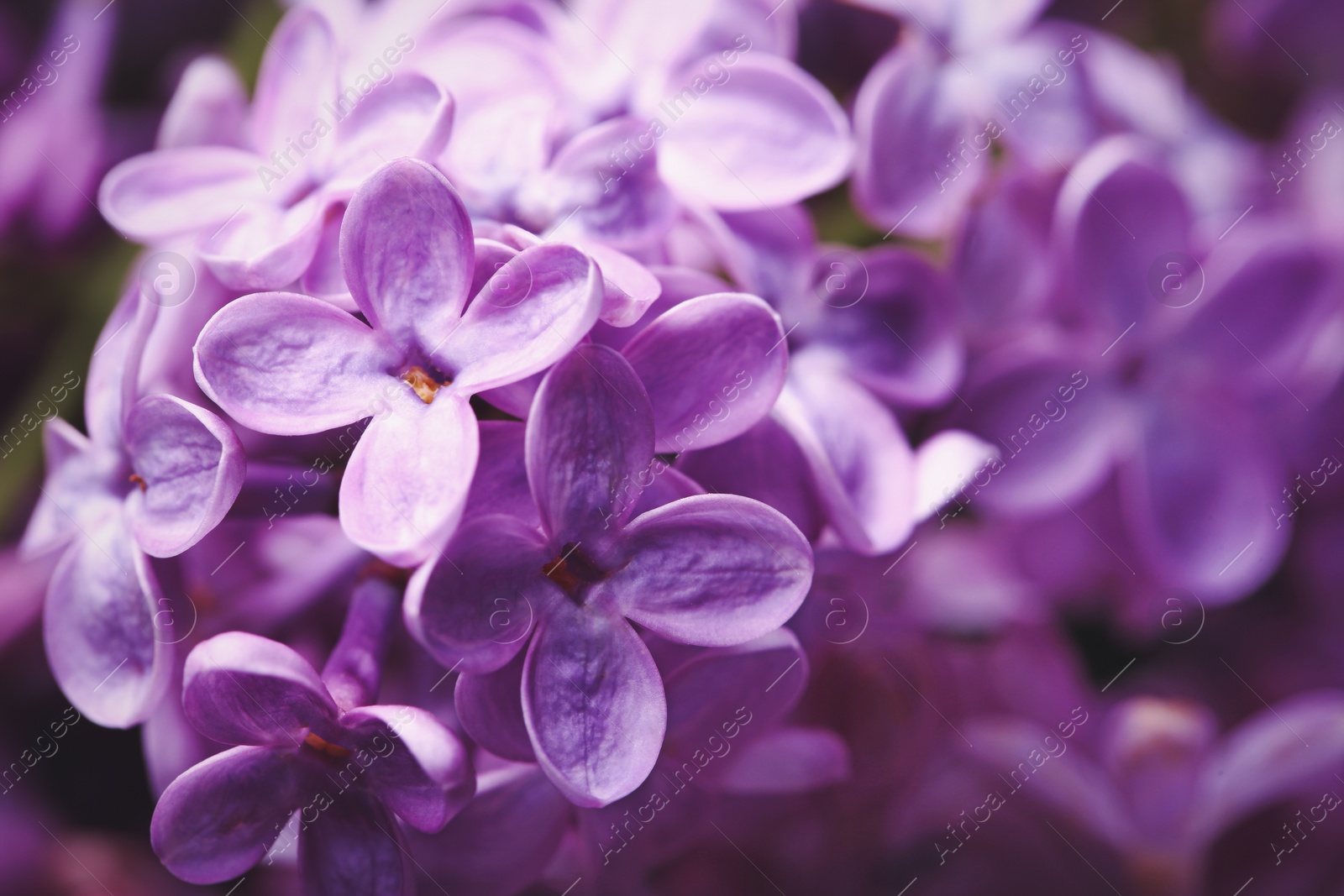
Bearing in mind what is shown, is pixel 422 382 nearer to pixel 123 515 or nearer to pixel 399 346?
pixel 399 346

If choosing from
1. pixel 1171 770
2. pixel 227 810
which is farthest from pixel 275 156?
pixel 1171 770

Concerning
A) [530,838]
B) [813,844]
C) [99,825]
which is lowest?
[99,825]

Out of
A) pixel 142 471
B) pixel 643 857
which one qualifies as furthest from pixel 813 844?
pixel 142 471

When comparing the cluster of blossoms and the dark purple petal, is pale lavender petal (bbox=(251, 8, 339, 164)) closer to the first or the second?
the cluster of blossoms

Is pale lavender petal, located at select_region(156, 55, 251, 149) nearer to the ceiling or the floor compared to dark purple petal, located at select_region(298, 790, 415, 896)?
nearer to the ceiling

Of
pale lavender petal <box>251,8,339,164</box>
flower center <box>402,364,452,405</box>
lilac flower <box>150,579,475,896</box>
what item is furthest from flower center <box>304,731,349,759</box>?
pale lavender petal <box>251,8,339,164</box>

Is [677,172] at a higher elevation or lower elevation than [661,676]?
higher

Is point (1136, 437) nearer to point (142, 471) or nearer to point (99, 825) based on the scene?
point (142, 471)
